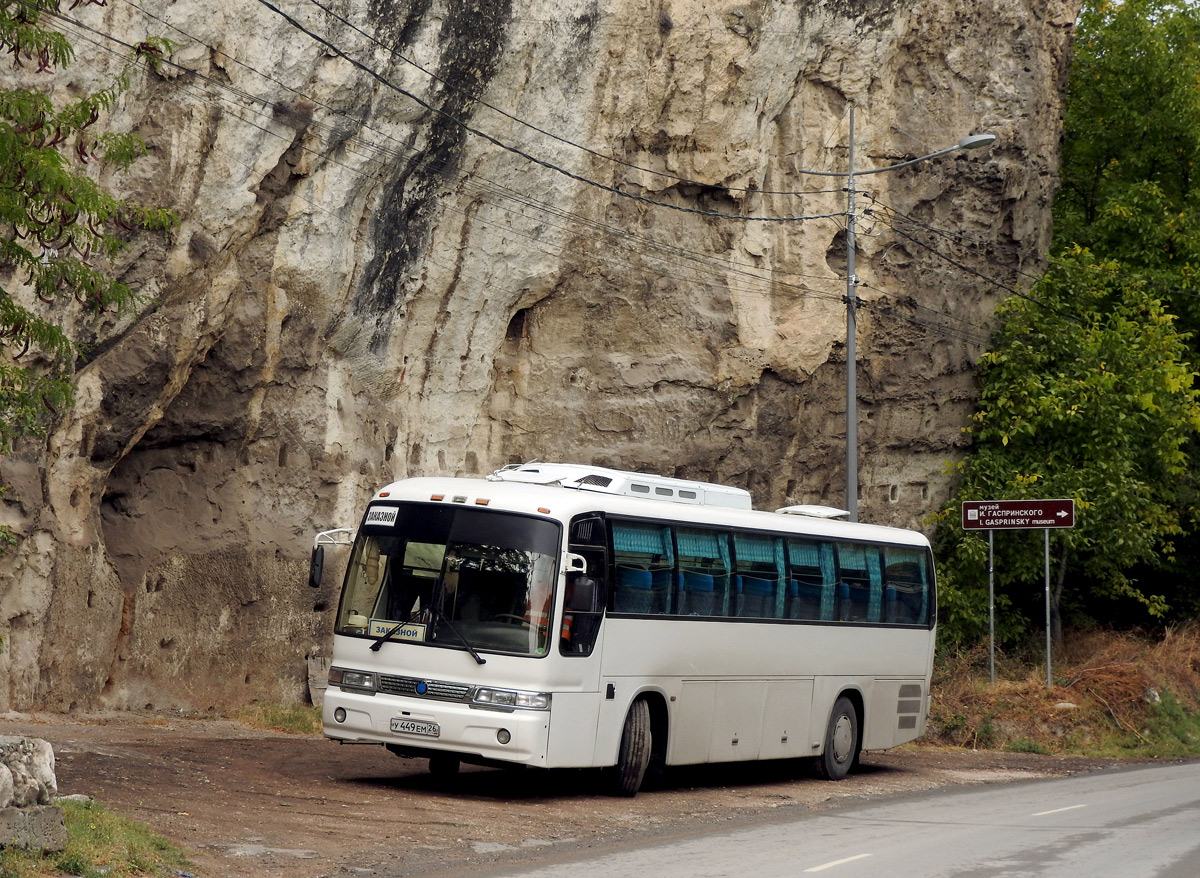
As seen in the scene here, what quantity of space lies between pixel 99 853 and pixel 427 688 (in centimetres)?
445

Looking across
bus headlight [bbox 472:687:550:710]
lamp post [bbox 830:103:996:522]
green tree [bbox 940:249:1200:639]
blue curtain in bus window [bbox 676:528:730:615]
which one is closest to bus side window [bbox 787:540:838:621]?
blue curtain in bus window [bbox 676:528:730:615]

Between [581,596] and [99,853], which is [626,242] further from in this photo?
[99,853]

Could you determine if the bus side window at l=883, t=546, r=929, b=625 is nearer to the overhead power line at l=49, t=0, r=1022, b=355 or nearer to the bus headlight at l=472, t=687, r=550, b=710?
the bus headlight at l=472, t=687, r=550, b=710

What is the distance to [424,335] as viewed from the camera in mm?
20391

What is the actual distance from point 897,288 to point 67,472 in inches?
685

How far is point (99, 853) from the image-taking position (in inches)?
319

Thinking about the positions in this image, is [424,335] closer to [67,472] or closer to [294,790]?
[67,472]

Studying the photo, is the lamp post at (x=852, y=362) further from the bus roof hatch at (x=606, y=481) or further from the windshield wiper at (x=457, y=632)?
the windshield wiper at (x=457, y=632)

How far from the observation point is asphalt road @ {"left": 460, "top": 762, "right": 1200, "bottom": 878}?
9688 mm

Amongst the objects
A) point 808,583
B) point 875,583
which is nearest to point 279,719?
point 808,583

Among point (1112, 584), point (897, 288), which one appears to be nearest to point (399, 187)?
point (897, 288)

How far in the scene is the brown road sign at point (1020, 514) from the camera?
22000 mm

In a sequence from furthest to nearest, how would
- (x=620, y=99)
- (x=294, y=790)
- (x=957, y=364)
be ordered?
1. (x=957, y=364)
2. (x=620, y=99)
3. (x=294, y=790)

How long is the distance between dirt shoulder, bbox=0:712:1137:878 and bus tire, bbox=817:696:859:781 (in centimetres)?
23
